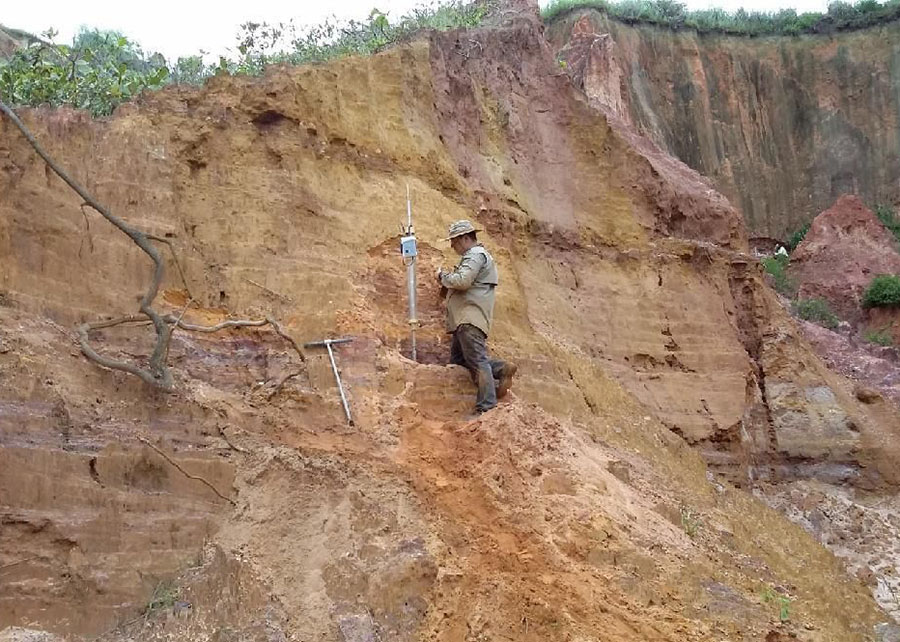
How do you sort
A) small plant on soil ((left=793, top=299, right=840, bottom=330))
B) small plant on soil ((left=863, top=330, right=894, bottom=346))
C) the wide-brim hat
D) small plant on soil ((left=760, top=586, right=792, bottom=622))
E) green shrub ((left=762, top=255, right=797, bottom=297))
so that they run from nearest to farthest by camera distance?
small plant on soil ((left=760, top=586, right=792, bottom=622)), the wide-brim hat, small plant on soil ((left=863, top=330, right=894, bottom=346)), small plant on soil ((left=793, top=299, right=840, bottom=330)), green shrub ((left=762, top=255, right=797, bottom=297))

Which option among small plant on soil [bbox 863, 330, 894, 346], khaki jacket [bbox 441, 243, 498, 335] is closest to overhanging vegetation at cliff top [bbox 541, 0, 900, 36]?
small plant on soil [bbox 863, 330, 894, 346]

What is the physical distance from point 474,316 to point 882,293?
1284 centimetres

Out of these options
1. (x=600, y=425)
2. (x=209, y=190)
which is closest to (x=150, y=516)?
(x=209, y=190)

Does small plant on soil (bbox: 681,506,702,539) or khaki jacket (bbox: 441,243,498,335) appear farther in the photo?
khaki jacket (bbox: 441,243,498,335)

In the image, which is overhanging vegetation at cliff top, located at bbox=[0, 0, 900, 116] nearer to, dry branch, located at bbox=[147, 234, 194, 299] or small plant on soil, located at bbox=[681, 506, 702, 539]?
dry branch, located at bbox=[147, 234, 194, 299]

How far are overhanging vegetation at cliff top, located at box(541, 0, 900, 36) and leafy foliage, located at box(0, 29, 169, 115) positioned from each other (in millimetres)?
17193

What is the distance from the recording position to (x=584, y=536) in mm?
7508

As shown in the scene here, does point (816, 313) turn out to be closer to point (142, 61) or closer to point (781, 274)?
point (781, 274)

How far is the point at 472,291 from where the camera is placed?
9.09 metres

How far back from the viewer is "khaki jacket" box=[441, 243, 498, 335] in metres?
8.96

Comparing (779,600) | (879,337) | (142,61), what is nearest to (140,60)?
(142,61)

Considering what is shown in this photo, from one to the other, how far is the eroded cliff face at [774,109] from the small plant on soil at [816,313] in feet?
17.2

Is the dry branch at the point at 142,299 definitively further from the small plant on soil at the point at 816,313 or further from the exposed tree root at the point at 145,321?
the small plant on soil at the point at 816,313

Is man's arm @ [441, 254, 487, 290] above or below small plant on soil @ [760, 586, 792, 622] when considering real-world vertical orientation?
above
